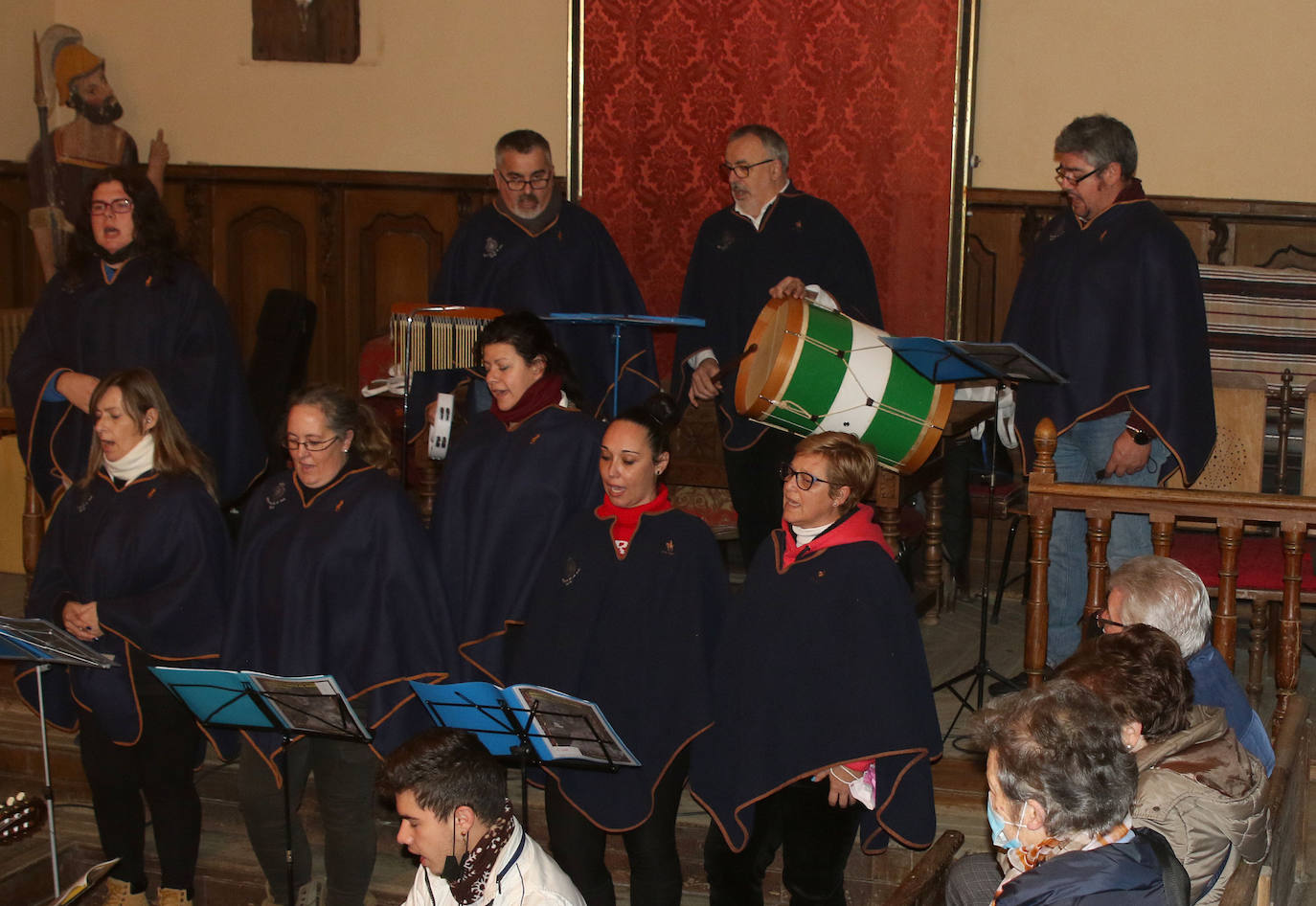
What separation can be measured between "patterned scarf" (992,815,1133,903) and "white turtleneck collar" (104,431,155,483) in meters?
2.88

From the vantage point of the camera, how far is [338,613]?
13.5 feet

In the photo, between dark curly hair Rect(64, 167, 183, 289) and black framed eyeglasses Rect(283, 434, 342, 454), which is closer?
black framed eyeglasses Rect(283, 434, 342, 454)

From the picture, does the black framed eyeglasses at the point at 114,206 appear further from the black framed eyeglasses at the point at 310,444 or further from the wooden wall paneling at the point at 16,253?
the wooden wall paneling at the point at 16,253

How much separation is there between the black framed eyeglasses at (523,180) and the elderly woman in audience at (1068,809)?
3129mm

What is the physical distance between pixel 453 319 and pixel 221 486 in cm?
103

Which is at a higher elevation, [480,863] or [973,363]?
[973,363]

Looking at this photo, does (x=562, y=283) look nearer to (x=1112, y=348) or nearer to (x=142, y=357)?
(x=142, y=357)

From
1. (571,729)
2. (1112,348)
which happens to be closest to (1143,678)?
(571,729)

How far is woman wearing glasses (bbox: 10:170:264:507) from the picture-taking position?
16.1 ft

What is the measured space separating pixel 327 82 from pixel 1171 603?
606 centimetres

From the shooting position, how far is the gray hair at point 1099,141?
438 cm

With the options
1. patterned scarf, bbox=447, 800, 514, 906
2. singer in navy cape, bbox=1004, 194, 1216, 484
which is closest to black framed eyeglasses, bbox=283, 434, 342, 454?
patterned scarf, bbox=447, 800, 514, 906

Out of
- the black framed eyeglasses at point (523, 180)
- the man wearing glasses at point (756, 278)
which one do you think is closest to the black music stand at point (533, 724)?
the man wearing glasses at point (756, 278)

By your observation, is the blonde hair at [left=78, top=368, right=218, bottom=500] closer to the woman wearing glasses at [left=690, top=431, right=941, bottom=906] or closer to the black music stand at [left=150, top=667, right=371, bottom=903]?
the black music stand at [left=150, top=667, right=371, bottom=903]
